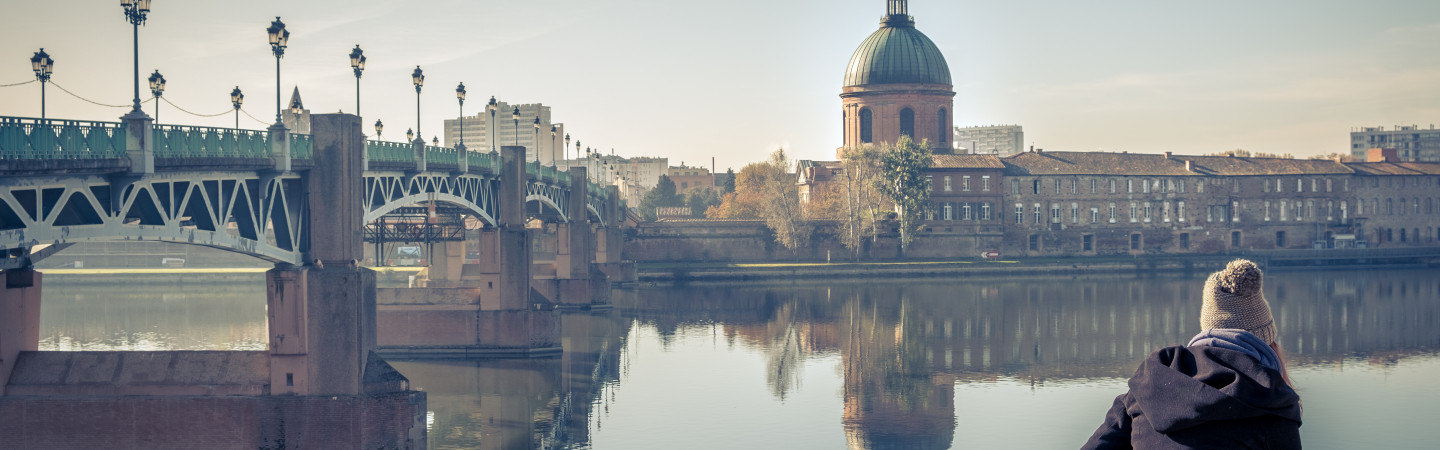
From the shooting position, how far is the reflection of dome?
10912 centimetres

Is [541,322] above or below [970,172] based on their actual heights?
below

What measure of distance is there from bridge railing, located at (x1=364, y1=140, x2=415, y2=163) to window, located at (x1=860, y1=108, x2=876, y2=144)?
7427cm

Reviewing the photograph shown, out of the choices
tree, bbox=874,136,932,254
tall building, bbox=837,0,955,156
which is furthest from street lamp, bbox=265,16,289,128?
tall building, bbox=837,0,955,156

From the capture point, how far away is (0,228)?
22375 mm

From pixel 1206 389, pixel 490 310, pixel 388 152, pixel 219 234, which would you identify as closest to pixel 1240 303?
pixel 1206 389

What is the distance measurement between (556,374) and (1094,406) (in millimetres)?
18338

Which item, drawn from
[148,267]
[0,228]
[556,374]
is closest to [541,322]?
[556,374]

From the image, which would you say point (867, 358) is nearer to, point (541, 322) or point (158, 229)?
point (541, 322)

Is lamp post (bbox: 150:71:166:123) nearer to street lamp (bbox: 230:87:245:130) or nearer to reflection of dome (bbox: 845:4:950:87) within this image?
street lamp (bbox: 230:87:245:130)

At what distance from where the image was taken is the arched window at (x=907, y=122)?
360 feet

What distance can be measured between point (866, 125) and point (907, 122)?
12.1 ft

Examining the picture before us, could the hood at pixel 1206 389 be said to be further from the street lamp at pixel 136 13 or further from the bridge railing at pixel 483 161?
the bridge railing at pixel 483 161

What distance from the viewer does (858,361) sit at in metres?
48.9

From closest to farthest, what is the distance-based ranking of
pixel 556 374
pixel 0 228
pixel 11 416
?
pixel 0 228 → pixel 11 416 → pixel 556 374
